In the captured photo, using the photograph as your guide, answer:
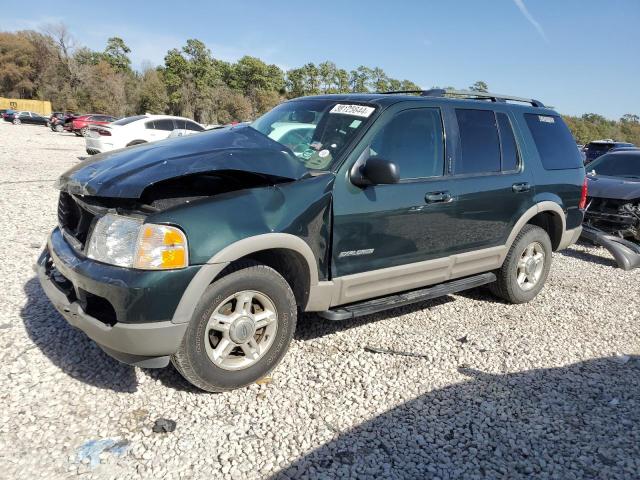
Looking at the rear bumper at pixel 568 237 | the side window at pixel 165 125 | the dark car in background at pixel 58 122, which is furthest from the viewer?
the dark car in background at pixel 58 122

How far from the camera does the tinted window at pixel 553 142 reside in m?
4.97

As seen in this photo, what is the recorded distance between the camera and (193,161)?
292 centimetres

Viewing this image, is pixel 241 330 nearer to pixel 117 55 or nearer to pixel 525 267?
pixel 525 267

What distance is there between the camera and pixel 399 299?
12.4 feet

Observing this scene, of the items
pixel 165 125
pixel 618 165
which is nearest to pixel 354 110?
pixel 618 165

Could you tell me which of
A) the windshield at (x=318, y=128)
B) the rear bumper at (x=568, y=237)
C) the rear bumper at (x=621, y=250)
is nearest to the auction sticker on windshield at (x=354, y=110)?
the windshield at (x=318, y=128)

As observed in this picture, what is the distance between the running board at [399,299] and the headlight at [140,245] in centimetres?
124

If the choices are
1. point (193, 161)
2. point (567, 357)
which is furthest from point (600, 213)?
point (193, 161)

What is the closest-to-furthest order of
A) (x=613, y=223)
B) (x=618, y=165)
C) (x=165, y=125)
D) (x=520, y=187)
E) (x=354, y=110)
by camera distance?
(x=354, y=110)
(x=520, y=187)
(x=613, y=223)
(x=618, y=165)
(x=165, y=125)

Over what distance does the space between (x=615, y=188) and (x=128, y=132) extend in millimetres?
13824

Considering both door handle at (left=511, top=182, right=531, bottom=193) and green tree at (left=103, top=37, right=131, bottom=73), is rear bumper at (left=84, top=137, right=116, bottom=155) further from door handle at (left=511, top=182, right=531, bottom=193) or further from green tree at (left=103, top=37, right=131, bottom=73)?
green tree at (left=103, top=37, right=131, bottom=73)

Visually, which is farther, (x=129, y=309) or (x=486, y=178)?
(x=486, y=178)

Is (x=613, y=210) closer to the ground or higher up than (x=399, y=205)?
closer to the ground

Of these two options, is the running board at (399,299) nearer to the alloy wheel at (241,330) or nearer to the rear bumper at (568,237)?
the alloy wheel at (241,330)
